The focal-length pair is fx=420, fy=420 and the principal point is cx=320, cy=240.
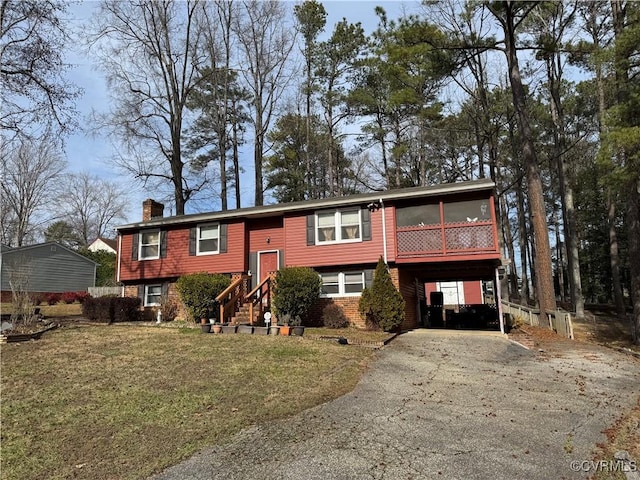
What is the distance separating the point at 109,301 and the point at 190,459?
11.8 metres

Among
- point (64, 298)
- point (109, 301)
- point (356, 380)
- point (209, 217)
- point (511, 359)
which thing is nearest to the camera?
point (356, 380)

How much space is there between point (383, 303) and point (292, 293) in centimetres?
288

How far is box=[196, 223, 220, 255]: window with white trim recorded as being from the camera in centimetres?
1730

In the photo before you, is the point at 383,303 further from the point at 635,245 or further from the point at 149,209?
the point at 149,209

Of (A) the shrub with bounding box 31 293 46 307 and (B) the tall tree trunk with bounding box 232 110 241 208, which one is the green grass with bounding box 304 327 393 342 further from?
(B) the tall tree trunk with bounding box 232 110 241 208

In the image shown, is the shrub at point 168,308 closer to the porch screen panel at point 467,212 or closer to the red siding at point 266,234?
the red siding at point 266,234

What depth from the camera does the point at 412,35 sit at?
709 inches

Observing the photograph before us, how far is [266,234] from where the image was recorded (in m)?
17.1

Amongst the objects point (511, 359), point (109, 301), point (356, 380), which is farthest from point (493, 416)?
point (109, 301)

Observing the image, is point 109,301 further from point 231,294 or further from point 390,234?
point 390,234

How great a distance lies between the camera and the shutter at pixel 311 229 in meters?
15.9

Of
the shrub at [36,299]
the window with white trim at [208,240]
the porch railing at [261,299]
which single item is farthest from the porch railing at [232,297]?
the shrub at [36,299]

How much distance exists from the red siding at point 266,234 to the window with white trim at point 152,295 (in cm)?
461

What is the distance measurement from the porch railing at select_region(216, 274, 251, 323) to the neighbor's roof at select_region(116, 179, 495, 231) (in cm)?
267
